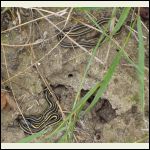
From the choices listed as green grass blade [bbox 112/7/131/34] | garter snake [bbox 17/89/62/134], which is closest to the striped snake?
garter snake [bbox 17/89/62/134]

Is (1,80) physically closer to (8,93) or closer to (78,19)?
(8,93)

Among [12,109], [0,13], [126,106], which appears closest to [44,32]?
[0,13]

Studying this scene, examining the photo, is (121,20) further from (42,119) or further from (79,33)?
(42,119)

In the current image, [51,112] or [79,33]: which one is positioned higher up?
[79,33]

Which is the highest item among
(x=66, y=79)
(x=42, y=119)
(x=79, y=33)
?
(x=79, y=33)

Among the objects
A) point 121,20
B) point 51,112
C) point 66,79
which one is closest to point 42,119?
point 51,112
